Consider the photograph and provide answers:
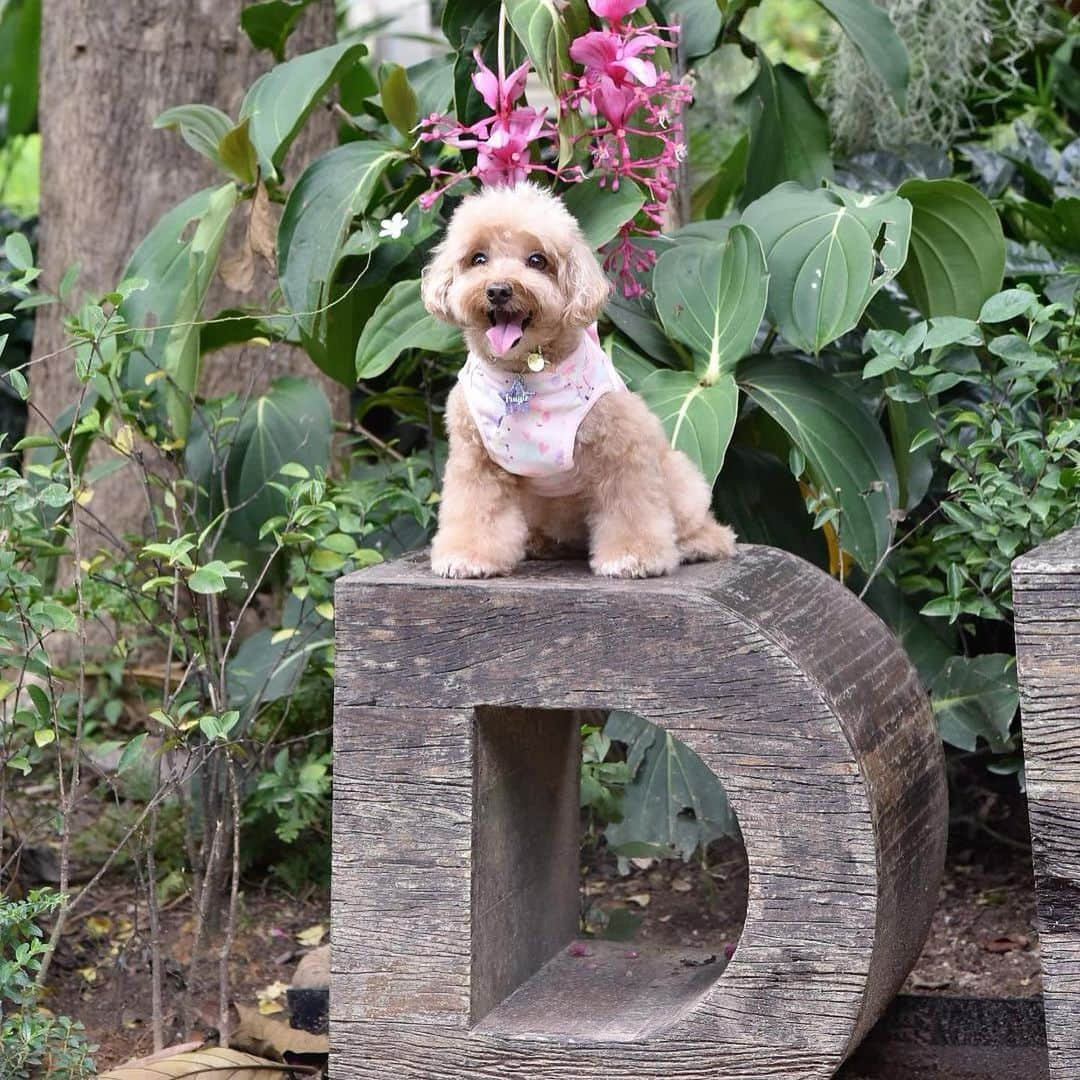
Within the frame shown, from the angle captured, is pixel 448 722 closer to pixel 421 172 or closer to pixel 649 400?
pixel 649 400

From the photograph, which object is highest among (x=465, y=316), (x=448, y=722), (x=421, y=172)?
(x=421, y=172)

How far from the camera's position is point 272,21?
321cm

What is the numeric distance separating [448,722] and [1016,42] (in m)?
2.83

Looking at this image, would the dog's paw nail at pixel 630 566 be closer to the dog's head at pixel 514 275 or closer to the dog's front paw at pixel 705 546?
the dog's front paw at pixel 705 546

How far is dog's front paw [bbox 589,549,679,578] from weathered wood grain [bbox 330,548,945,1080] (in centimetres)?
3

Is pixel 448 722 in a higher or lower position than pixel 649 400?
lower

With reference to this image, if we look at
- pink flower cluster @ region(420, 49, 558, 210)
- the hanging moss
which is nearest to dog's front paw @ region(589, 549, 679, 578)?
pink flower cluster @ region(420, 49, 558, 210)

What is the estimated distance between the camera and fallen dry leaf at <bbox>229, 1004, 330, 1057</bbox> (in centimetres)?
245

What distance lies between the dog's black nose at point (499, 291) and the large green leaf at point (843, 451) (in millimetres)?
830

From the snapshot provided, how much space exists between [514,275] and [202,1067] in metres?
1.27

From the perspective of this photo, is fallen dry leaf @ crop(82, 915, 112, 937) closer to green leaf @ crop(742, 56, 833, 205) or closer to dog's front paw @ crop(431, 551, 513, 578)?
dog's front paw @ crop(431, 551, 513, 578)

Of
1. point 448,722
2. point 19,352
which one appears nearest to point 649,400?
point 448,722

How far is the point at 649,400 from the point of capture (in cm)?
262

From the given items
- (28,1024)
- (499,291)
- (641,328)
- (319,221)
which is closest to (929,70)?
(641,328)
